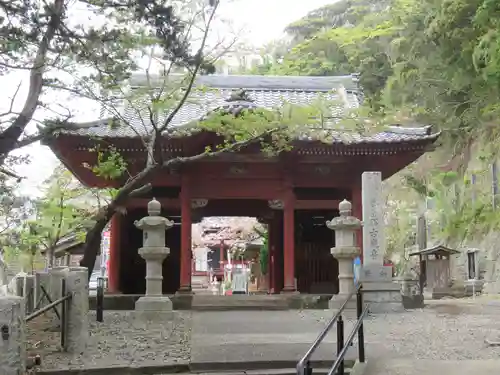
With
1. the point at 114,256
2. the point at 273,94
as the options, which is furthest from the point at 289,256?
the point at 273,94

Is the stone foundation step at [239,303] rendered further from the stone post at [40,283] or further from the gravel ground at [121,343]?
the stone post at [40,283]

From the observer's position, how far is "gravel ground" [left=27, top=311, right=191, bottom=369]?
21.8ft

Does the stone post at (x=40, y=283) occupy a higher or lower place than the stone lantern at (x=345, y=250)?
lower

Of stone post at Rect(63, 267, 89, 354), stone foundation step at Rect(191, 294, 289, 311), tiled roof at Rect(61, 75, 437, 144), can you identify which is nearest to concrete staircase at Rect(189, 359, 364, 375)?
stone post at Rect(63, 267, 89, 354)

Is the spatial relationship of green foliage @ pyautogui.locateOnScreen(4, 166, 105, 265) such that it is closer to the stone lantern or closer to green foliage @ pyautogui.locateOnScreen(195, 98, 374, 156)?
green foliage @ pyautogui.locateOnScreen(195, 98, 374, 156)

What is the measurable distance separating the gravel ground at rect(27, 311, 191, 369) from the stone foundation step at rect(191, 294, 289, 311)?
2384 millimetres

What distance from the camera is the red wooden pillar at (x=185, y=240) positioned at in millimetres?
13836

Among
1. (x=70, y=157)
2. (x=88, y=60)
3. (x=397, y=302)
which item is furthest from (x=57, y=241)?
(x=88, y=60)

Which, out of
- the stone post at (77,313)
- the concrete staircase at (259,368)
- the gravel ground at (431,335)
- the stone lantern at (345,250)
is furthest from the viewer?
the stone lantern at (345,250)

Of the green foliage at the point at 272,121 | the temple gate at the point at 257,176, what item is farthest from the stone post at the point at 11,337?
the temple gate at the point at 257,176

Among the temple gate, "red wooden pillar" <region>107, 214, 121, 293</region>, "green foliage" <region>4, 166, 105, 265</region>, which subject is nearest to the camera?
the temple gate

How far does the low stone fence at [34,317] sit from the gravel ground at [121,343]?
0.77 ft

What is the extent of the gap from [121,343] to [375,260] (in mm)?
6202

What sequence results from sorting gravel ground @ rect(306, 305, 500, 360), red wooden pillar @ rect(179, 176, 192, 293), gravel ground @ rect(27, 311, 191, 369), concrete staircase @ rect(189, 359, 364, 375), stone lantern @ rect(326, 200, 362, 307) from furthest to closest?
1. red wooden pillar @ rect(179, 176, 192, 293)
2. stone lantern @ rect(326, 200, 362, 307)
3. gravel ground @ rect(306, 305, 500, 360)
4. gravel ground @ rect(27, 311, 191, 369)
5. concrete staircase @ rect(189, 359, 364, 375)
